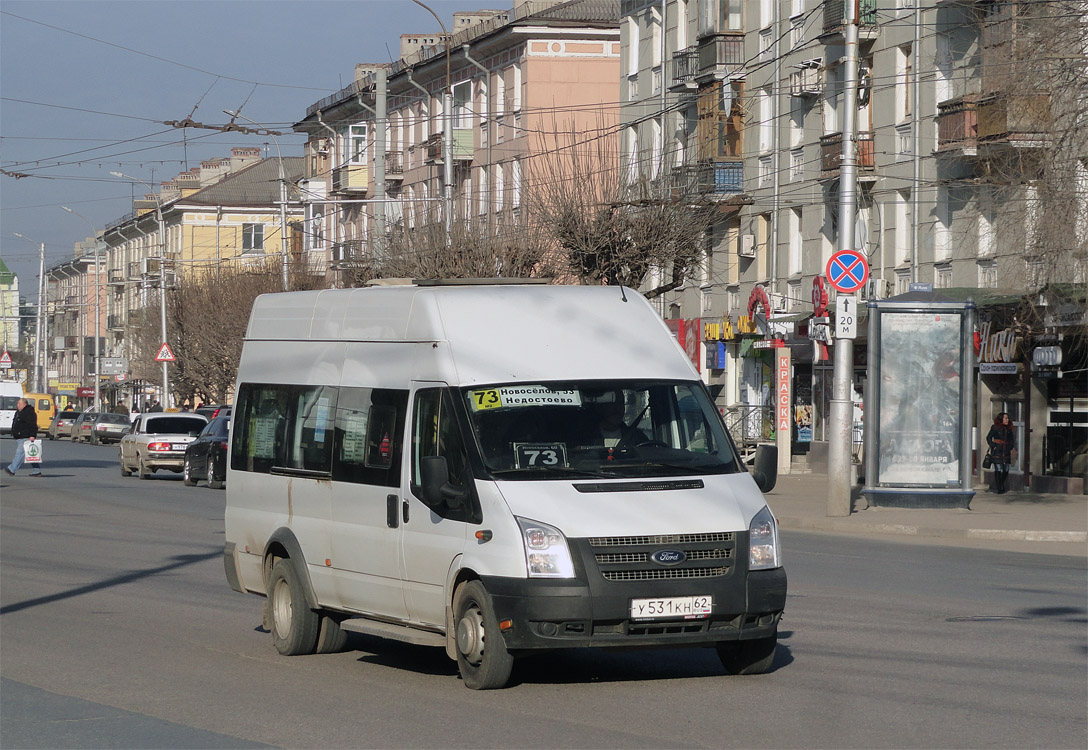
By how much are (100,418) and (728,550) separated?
65.0 m

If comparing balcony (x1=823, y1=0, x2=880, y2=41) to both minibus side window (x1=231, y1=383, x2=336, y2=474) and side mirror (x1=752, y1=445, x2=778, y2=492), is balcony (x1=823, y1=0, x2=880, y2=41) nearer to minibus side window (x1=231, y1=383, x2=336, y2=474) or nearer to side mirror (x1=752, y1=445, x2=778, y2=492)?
minibus side window (x1=231, y1=383, x2=336, y2=474)

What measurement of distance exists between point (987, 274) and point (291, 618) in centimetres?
2528

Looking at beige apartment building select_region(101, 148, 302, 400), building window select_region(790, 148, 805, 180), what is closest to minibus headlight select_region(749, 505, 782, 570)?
building window select_region(790, 148, 805, 180)

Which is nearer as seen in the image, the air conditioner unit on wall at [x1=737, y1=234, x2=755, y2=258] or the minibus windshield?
the minibus windshield

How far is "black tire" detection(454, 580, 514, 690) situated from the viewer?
9055mm

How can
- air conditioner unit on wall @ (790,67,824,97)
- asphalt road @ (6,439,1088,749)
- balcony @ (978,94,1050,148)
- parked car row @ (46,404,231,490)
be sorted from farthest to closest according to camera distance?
air conditioner unit on wall @ (790,67,824,97)
parked car row @ (46,404,231,490)
balcony @ (978,94,1050,148)
asphalt road @ (6,439,1088,749)

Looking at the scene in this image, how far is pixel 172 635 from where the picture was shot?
1210cm

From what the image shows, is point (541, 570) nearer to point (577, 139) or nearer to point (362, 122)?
point (577, 139)

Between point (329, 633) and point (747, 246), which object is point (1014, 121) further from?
point (747, 246)

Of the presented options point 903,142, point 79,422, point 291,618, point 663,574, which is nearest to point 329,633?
point 291,618

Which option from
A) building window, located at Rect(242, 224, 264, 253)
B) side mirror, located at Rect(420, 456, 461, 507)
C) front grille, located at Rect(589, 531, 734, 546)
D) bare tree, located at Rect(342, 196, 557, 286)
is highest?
building window, located at Rect(242, 224, 264, 253)

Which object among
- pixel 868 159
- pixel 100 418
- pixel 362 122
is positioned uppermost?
pixel 362 122

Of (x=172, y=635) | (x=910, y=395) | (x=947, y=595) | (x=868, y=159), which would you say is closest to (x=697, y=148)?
(x=868, y=159)

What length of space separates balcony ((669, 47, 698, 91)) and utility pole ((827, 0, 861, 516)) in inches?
785
